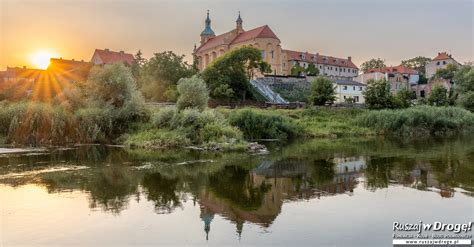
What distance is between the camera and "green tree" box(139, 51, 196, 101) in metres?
61.5

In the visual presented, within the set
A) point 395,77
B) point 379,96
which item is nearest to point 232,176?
point 379,96

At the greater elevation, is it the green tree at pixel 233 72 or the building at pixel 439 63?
the building at pixel 439 63

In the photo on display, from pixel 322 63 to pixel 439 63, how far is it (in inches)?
1267

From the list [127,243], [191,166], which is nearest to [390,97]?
[191,166]

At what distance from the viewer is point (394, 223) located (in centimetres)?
1273

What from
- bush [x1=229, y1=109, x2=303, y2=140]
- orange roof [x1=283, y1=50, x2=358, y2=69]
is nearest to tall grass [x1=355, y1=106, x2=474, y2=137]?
bush [x1=229, y1=109, x2=303, y2=140]

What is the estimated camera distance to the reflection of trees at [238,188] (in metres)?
15.9

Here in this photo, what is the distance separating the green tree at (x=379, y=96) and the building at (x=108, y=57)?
52.5m

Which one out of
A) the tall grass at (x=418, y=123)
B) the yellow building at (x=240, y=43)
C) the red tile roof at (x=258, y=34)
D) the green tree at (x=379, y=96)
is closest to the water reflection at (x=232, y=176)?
the tall grass at (x=418, y=123)

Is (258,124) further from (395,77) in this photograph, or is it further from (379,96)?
(395,77)

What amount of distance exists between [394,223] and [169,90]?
48266 millimetres

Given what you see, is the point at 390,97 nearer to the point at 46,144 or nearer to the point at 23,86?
the point at 46,144

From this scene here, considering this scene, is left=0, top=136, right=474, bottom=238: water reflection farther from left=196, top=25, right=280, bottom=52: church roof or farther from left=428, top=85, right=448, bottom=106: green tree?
left=196, top=25, right=280, bottom=52: church roof

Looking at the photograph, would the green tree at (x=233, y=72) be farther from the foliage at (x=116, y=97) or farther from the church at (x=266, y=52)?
the church at (x=266, y=52)
